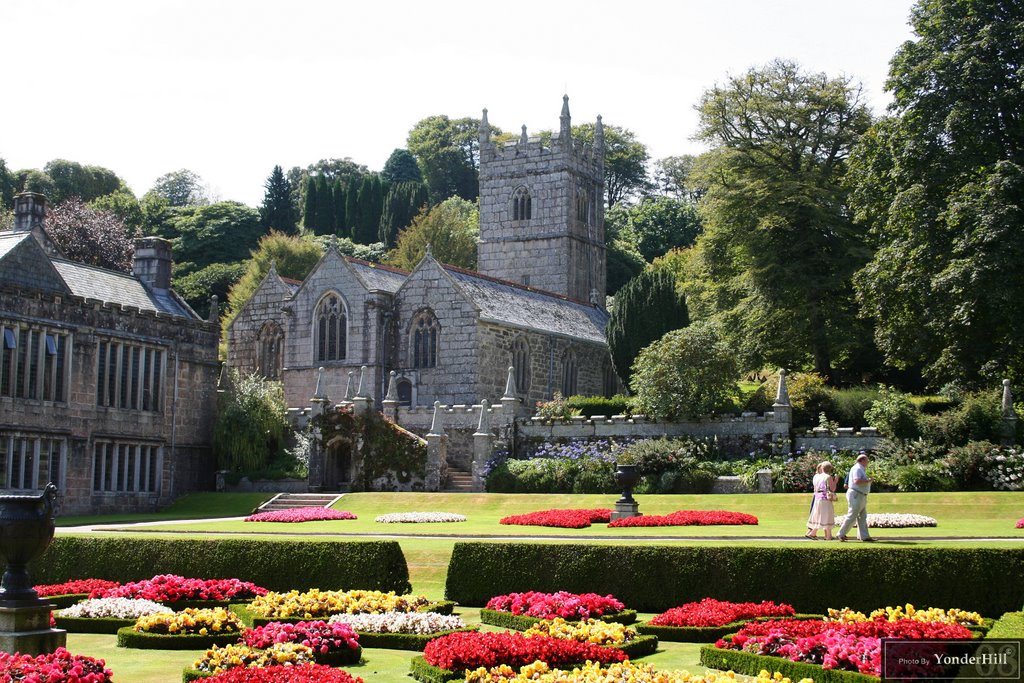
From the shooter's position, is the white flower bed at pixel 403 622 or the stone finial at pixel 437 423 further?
the stone finial at pixel 437 423

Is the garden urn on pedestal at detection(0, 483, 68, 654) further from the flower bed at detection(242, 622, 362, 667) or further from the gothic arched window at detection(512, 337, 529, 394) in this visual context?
the gothic arched window at detection(512, 337, 529, 394)

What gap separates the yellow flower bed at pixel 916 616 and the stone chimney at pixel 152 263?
39189 millimetres

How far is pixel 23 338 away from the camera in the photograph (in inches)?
1686

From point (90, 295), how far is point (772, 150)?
97.8ft

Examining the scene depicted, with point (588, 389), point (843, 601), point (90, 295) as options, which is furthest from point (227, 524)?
point (588, 389)

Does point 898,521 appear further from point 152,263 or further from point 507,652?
point 152,263

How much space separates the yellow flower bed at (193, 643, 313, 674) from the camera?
14.6 metres

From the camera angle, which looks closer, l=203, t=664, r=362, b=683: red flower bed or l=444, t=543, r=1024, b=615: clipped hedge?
l=203, t=664, r=362, b=683: red flower bed

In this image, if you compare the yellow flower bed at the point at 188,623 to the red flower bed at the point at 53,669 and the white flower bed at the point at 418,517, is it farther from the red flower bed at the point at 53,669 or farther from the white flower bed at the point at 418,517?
the white flower bed at the point at 418,517

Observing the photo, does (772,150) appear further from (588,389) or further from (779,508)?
(779,508)

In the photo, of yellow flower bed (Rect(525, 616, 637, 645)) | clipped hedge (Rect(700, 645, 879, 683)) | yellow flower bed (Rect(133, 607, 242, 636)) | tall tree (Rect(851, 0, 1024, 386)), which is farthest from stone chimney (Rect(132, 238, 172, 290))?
clipped hedge (Rect(700, 645, 879, 683))

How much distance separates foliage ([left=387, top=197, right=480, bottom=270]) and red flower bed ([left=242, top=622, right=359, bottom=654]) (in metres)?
69.4

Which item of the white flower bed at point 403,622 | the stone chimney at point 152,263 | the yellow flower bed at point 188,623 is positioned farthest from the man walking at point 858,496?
the stone chimney at point 152,263

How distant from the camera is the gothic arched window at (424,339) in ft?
193
